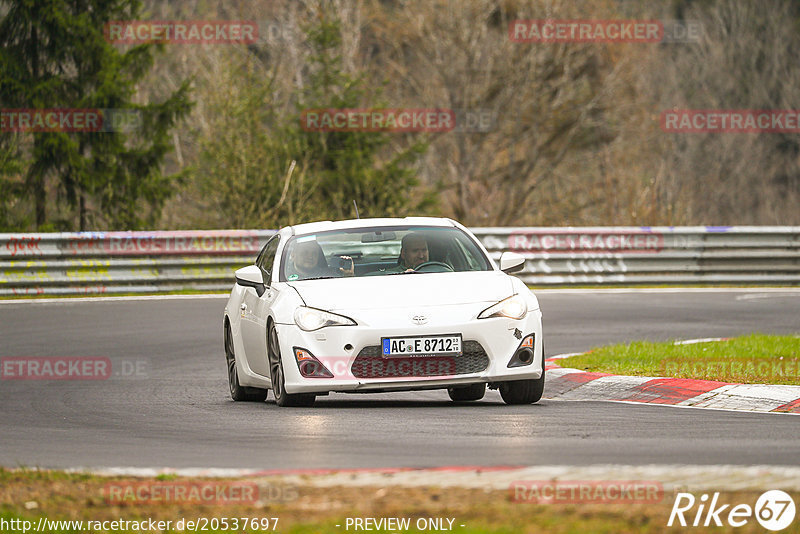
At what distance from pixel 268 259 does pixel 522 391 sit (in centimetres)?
274

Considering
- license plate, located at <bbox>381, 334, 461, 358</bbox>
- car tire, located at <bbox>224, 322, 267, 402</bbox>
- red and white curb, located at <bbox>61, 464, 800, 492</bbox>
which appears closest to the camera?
red and white curb, located at <bbox>61, 464, 800, 492</bbox>

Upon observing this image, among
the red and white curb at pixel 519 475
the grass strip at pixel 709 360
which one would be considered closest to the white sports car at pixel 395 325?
the grass strip at pixel 709 360

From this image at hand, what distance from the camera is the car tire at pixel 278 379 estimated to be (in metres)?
10.9

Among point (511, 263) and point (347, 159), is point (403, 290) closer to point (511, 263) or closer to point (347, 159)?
point (511, 263)

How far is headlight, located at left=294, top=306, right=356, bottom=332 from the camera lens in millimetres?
10562

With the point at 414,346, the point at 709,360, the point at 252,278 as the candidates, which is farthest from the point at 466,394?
the point at 709,360

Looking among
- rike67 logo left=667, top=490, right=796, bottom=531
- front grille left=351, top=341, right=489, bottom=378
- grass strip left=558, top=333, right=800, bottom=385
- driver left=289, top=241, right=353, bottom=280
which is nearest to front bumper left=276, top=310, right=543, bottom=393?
front grille left=351, top=341, right=489, bottom=378

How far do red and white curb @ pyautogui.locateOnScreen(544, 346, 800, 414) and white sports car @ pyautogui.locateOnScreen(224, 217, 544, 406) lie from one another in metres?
1.05

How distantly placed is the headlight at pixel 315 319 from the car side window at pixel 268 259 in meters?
1.19

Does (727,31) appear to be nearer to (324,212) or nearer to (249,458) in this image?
(324,212)

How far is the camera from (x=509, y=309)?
10742mm

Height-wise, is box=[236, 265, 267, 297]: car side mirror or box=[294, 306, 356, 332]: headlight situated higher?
box=[236, 265, 267, 297]: car side mirror

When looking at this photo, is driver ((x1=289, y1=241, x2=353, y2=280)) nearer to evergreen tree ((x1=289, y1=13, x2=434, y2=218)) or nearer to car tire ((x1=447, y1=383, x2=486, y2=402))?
car tire ((x1=447, y1=383, x2=486, y2=402))

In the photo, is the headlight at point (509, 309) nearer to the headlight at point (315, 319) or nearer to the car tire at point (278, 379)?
the headlight at point (315, 319)
